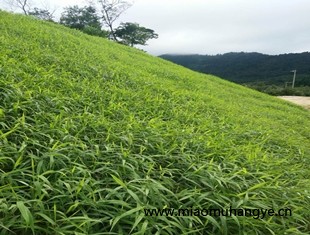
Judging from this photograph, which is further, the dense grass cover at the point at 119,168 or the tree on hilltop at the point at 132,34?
the tree on hilltop at the point at 132,34

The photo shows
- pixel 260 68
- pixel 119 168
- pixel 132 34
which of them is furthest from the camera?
pixel 260 68

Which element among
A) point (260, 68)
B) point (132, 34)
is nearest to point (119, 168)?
point (132, 34)

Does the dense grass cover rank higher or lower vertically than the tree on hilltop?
lower

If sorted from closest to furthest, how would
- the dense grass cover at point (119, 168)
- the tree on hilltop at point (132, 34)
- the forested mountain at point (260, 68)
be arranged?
the dense grass cover at point (119, 168)
the tree on hilltop at point (132, 34)
the forested mountain at point (260, 68)

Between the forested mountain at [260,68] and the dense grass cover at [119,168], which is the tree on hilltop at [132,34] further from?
the dense grass cover at [119,168]

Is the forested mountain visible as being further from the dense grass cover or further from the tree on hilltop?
the dense grass cover

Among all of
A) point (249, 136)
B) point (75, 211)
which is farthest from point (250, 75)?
point (75, 211)

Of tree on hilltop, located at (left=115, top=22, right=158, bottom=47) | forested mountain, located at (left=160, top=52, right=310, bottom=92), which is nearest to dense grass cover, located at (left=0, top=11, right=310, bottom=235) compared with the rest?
tree on hilltop, located at (left=115, top=22, right=158, bottom=47)

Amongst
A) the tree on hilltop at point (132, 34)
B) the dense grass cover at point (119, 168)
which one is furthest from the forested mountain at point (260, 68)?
the dense grass cover at point (119, 168)

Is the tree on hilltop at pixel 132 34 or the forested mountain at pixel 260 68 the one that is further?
the forested mountain at pixel 260 68

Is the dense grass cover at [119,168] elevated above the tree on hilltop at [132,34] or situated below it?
below

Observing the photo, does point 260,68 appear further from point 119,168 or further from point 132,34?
point 119,168

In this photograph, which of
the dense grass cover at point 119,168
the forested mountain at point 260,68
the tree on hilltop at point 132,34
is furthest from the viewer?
the forested mountain at point 260,68

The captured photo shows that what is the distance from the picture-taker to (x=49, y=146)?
74.0 inches
